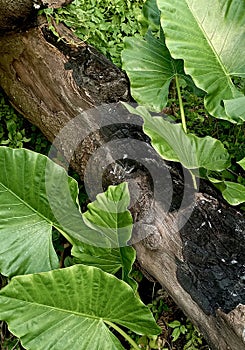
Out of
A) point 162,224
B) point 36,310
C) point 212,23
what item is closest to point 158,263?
point 162,224

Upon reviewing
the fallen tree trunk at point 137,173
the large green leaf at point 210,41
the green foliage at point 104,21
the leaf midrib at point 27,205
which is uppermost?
the large green leaf at point 210,41

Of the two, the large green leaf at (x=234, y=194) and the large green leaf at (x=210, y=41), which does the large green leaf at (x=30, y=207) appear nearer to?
the large green leaf at (x=234, y=194)

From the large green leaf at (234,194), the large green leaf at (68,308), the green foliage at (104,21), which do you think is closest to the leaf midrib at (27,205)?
the large green leaf at (68,308)

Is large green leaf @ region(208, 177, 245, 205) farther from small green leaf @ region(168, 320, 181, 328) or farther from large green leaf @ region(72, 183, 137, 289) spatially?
small green leaf @ region(168, 320, 181, 328)

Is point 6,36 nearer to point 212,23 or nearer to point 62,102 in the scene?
point 62,102

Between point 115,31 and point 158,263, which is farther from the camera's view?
point 115,31

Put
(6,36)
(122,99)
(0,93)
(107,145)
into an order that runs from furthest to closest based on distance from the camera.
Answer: (0,93) < (6,36) < (122,99) < (107,145)
